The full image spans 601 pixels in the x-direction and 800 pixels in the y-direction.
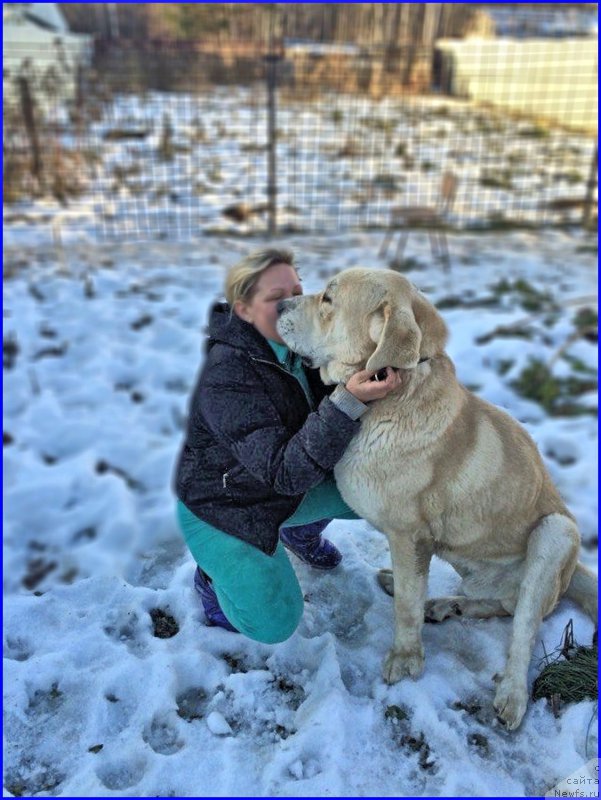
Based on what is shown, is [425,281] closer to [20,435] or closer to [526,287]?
[526,287]

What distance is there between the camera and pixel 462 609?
267 cm

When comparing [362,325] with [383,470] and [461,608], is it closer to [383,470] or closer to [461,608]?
[383,470]

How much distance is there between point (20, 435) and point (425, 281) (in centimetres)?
440

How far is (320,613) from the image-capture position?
2701 mm

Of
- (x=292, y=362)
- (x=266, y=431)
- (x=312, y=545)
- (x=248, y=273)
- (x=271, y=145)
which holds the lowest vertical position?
(x=312, y=545)

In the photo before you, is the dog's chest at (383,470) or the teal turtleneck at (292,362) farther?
the teal turtleneck at (292,362)

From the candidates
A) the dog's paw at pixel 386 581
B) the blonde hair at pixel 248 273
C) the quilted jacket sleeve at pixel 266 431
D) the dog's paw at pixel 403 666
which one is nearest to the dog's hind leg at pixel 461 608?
the dog's paw at pixel 386 581

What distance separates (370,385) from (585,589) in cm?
135

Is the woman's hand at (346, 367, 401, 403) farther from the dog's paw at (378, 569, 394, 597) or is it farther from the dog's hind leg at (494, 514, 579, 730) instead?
the dog's paw at (378, 569, 394, 597)

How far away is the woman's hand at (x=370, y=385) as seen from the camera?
213cm

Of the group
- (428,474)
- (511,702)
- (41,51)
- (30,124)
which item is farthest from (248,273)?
(41,51)

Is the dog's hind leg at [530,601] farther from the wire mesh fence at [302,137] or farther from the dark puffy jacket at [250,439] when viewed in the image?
the wire mesh fence at [302,137]

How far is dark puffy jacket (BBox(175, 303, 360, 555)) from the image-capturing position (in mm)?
2143

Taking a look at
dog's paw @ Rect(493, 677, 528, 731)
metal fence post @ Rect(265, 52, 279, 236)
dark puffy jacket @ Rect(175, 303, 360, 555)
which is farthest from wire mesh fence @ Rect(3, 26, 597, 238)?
dog's paw @ Rect(493, 677, 528, 731)
